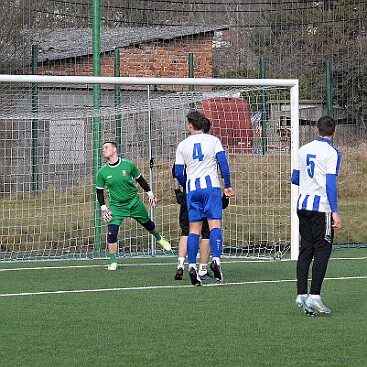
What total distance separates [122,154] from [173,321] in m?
8.57

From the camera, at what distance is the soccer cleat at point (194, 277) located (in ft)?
36.7

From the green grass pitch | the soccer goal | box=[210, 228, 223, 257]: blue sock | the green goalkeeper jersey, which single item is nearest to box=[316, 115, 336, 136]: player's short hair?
the green grass pitch

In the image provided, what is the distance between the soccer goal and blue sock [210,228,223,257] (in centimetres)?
432

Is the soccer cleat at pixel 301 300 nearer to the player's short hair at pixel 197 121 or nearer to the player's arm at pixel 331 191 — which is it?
the player's arm at pixel 331 191

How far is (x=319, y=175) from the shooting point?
9.12 metres

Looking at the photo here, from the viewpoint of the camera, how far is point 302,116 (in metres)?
18.7

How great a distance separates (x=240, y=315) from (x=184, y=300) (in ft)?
4.03

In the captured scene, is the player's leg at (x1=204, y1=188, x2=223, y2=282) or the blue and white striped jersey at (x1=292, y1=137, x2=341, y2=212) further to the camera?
the player's leg at (x1=204, y1=188, x2=223, y2=282)

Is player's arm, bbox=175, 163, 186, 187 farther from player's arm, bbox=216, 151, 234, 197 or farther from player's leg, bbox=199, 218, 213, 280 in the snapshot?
player's leg, bbox=199, 218, 213, 280

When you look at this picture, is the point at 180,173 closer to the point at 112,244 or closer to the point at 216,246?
the point at 216,246

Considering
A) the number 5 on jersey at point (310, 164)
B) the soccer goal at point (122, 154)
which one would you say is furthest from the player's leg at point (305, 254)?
the soccer goal at point (122, 154)

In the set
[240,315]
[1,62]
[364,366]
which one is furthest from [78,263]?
[364,366]

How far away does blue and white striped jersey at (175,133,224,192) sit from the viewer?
1133 centimetres

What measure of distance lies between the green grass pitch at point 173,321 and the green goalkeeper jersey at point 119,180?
1081 millimetres
